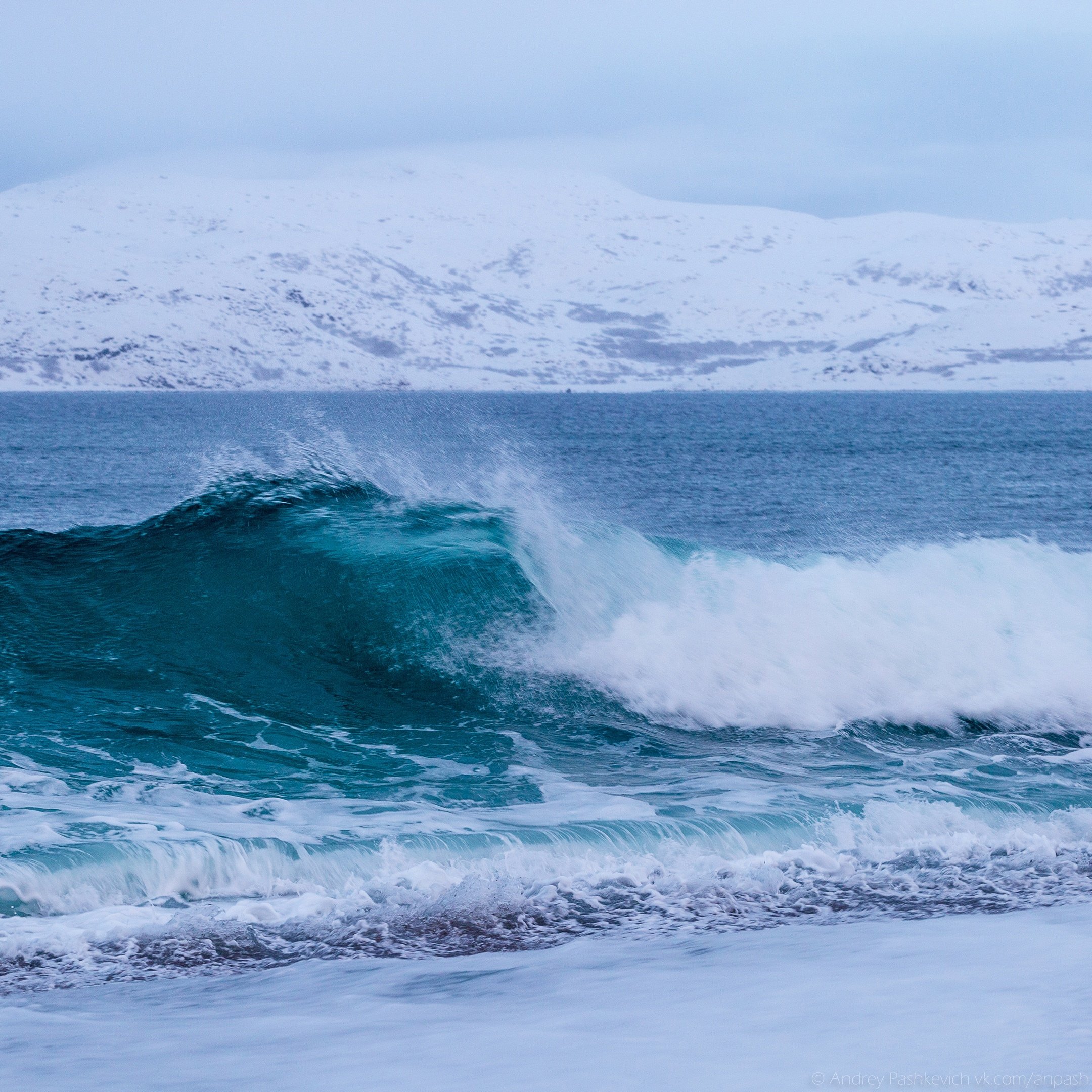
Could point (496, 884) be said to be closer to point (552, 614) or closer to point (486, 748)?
point (486, 748)

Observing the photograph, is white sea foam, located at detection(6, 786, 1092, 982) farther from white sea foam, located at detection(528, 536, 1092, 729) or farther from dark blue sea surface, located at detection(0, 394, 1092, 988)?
white sea foam, located at detection(528, 536, 1092, 729)

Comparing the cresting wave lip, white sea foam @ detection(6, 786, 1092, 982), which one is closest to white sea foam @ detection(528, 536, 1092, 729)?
the cresting wave lip

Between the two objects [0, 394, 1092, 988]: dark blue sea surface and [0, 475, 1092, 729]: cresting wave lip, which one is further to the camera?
[0, 475, 1092, 729]: cresting wave lip

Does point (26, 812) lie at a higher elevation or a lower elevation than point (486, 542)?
lower

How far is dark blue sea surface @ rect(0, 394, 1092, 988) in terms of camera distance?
20.8ft

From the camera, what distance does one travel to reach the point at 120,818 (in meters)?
7.30

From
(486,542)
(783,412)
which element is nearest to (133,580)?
(486,542)

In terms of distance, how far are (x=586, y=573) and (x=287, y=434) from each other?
6728mm

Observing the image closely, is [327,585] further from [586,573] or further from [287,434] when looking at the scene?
[287,434]

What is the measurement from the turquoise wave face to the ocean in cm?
4

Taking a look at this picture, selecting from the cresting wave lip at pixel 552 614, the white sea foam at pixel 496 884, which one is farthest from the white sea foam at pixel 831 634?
the white sea foam at pixel 496 884

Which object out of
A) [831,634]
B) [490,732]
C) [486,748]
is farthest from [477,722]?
[831,634]

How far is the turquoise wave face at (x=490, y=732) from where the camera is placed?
6.33 metres

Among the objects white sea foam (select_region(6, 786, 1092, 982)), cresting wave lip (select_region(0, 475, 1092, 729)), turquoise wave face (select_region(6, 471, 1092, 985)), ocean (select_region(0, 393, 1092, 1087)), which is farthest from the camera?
cresting wave lip (select_region(0, 475, 1092, 729))
